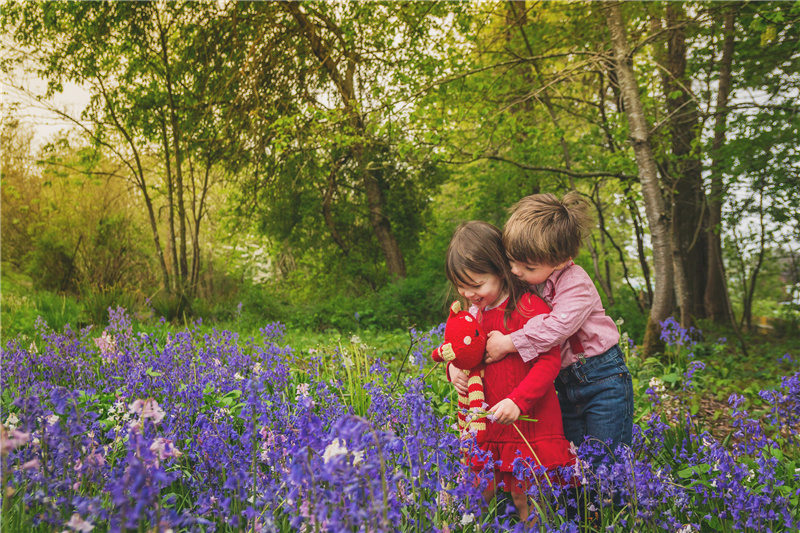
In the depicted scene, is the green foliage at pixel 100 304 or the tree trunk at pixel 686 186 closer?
the green foliage at pixel 100 304

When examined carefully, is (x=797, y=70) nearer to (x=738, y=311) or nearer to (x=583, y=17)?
(x=583, y=17)

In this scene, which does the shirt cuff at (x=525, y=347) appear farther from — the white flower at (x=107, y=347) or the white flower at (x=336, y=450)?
the white flower at (x=107, y=347)

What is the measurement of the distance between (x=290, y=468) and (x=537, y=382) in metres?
1.13

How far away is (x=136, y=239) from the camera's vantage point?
12.5m

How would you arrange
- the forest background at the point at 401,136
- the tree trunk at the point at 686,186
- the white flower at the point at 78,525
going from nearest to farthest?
the white flower at the point at 78,525 → the forest background at the point at 401,136 → the tree trunk at the point at 686,186

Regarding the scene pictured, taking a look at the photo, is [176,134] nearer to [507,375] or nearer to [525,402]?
[507,375]

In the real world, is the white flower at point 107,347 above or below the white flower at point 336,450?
below

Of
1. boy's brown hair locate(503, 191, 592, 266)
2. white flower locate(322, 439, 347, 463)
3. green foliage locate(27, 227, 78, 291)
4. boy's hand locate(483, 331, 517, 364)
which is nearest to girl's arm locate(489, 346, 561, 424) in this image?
boy's hand locate(483, 331, 517, 364)

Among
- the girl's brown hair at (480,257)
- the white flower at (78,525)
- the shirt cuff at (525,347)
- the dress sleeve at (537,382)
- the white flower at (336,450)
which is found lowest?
the dress sleeve at (537,382)

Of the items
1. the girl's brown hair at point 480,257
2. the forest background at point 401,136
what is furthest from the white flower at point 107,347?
the girl's brown hair at point 480,257

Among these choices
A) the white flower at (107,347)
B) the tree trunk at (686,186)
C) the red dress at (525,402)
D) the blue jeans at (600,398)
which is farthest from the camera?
the tree trunk at (686,186)

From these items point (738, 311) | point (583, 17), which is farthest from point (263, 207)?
point (738, 311)

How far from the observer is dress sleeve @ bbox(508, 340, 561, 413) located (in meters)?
2.14

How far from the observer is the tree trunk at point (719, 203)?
21.3 feet
